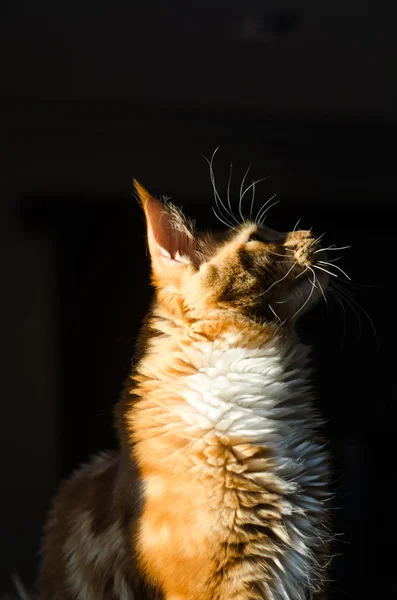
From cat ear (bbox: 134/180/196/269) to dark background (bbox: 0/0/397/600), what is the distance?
0.44ft

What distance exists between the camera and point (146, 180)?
123cm

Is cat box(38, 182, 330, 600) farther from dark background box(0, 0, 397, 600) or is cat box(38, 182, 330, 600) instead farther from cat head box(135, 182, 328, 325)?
dark background box(0, 0, 397, 600)

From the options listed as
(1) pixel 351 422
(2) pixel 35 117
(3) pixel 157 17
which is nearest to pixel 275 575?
(1) pixel 351 422

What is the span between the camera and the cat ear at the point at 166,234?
1036 millimetres

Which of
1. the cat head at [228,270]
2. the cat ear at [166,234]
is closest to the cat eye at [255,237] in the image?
the cat head at [228,270]

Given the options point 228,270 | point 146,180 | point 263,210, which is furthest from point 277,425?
point 146,180

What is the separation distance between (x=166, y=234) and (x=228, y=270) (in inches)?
4.6

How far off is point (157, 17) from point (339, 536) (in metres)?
1.03

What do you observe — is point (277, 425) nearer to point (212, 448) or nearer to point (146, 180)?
point (212, 448)

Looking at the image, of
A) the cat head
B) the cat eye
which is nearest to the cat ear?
the cat head

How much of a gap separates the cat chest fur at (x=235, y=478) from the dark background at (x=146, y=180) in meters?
0.18

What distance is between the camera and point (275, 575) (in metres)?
0.94

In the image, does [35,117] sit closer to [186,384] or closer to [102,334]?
[102,334]

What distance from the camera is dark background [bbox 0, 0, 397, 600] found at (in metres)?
1.22
